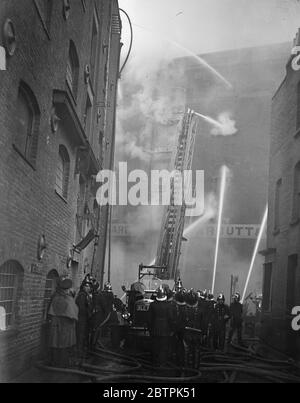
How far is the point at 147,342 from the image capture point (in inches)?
395

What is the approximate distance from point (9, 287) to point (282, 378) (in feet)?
12.5

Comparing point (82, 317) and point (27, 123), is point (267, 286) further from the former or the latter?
point (27, 123)

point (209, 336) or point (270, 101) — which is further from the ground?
point (270, 101)

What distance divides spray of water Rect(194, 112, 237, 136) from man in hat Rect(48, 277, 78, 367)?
30.5ft

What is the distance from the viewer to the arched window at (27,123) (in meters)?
6.81

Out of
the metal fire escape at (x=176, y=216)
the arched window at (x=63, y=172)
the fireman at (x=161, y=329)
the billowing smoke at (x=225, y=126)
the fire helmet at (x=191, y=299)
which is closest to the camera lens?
the fireman at (x=161, y=329)

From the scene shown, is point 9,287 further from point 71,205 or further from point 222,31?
point 222,31

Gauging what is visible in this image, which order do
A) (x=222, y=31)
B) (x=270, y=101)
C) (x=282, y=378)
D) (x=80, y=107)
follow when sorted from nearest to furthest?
(x=282, y=378)
(x=222, y=31)
(x=80, y=107)
(x=270, y=101)

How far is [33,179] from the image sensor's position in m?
7.33

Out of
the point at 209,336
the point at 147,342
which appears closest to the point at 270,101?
the point at 209,336

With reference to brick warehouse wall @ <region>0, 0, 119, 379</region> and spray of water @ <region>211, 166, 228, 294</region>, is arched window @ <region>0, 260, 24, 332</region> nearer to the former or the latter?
brick warehouse wall @ <region>0, 0, 119, 379</region>

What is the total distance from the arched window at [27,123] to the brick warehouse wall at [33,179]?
105mm

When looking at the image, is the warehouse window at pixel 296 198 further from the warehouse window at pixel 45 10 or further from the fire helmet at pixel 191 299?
the warehouse window at pixel 45 10

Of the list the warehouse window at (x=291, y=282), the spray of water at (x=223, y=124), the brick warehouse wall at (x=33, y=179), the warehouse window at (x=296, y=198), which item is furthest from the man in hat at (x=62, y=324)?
the spray of water at (x=223, y=124)
